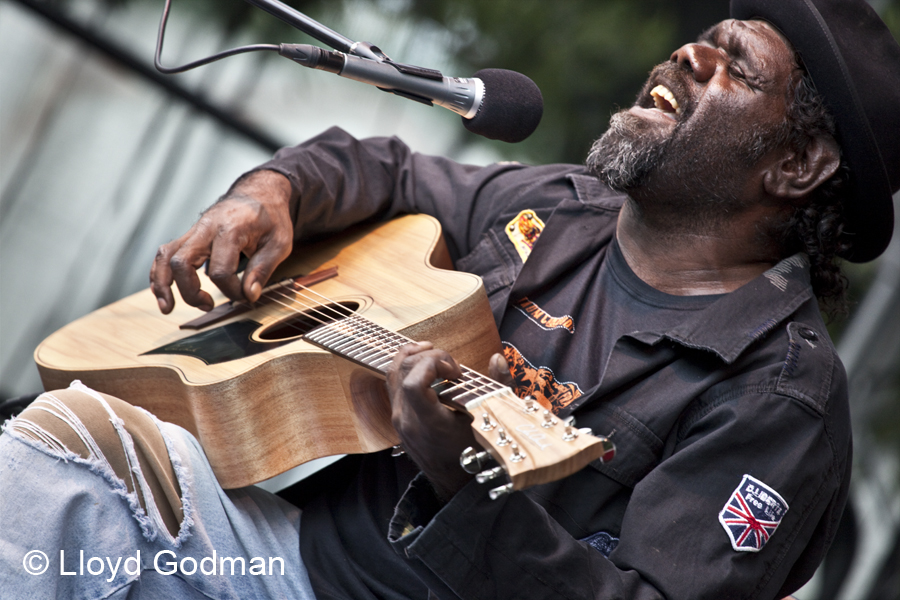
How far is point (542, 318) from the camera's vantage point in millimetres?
1566

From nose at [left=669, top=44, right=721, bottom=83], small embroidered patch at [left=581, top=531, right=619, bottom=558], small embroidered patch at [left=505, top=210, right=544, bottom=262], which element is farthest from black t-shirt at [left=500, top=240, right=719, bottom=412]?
nose at [left=669, top=44, right=721, bottom=83]

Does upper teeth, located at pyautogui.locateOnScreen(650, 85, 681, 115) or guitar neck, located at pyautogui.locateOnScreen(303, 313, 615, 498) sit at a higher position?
upper teeth, located at pyautogui.locateOnScreen(650, 85, 681, 115)

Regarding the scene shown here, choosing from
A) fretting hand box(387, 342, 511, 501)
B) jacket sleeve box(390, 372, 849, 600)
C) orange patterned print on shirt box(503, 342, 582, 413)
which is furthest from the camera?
orange patterned print on shirt box(503, 342, 582, 413)

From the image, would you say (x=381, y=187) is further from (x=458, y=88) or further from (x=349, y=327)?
(x=458, y=88)

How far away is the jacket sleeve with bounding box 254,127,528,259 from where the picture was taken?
5.86ft

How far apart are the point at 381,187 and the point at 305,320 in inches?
19.5

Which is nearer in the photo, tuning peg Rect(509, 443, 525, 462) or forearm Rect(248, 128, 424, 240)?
tuning peg Rect(509, 443, 525, 462)

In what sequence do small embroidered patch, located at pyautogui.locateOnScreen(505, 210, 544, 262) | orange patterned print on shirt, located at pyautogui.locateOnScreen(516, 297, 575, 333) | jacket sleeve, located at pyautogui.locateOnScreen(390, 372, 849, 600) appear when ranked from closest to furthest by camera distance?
jacket sleeve, located at pyautogui.locateOnScreen(390, 372, 849, 600) < orange patterned print on shirt, located at pyautogui.locateOnScreen(516, 297, 575, 333) < small embroidered patch, located at pyautogui.locateOnScreen(505, 210, 544, 262)

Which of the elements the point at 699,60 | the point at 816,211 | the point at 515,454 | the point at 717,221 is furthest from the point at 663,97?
the point at 515,454

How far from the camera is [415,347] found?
101cm

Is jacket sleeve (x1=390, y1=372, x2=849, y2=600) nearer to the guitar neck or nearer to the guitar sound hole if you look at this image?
the guitar neck

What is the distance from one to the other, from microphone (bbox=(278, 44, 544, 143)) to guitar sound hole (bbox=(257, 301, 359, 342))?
54cm

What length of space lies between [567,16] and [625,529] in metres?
2.64

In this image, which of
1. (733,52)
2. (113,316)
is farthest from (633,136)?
(113,316)
